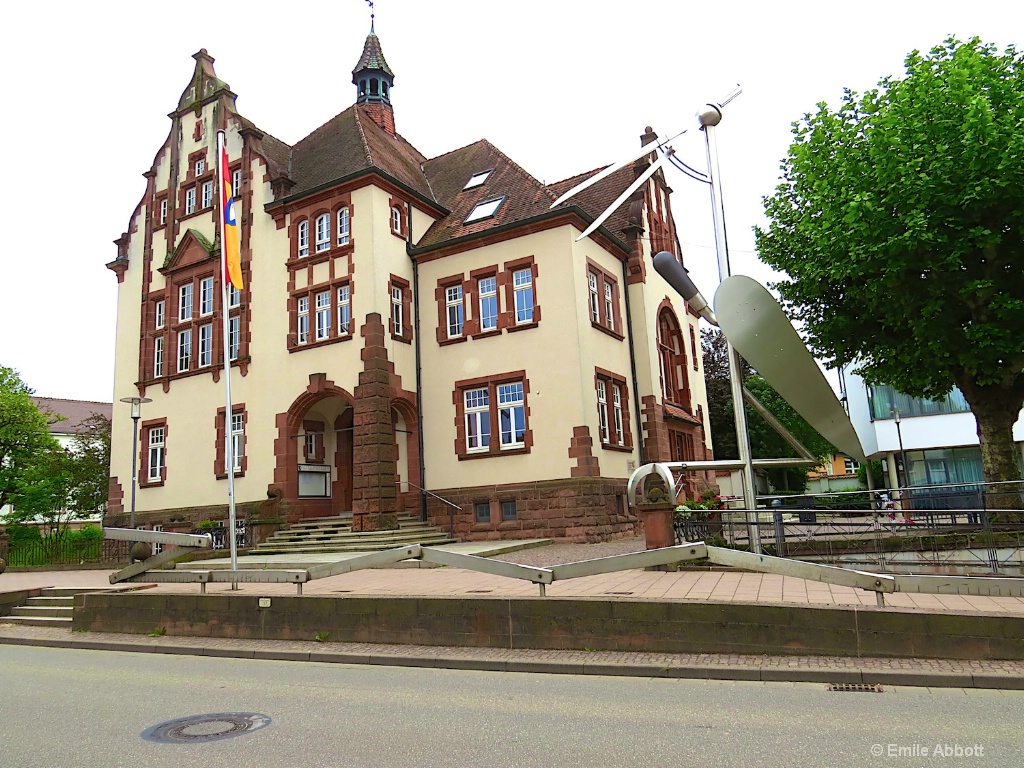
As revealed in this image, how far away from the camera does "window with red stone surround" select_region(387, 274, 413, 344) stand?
24422mm

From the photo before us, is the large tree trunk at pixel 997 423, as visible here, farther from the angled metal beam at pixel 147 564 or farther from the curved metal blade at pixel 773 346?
the angled metal beam at pixel 147 564

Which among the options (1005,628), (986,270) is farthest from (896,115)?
(1005,628)

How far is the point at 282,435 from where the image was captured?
80.6 feet

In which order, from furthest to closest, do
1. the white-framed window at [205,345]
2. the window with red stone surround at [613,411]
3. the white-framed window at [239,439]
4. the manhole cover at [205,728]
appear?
the white-framed window at [205,345] → the white-framed window at [239,439] → the window with red stone surround at [613,411] → the manhole cover at [205,728]

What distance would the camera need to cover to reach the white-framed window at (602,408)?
2338 centimetres

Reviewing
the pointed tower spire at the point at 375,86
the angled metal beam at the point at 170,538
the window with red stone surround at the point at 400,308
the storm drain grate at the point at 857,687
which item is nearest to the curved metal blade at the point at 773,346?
the storm drain grate at the point at 857,687

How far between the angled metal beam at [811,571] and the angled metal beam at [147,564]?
881cm

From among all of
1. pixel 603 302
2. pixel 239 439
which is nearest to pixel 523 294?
pixel 603 302

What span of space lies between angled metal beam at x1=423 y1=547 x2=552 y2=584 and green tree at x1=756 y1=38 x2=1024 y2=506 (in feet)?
36.0

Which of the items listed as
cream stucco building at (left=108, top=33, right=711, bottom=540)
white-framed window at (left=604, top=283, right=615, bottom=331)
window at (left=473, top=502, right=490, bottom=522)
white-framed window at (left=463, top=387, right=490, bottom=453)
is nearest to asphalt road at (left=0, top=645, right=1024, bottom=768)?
cream stucco building at (left=108, top=33, right=711, bottom=540)

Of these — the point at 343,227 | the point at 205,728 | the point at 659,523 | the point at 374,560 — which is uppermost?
the point at 343,227

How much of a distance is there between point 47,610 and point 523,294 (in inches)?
578

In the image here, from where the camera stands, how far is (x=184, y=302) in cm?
2848

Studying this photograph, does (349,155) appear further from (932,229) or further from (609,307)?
(932,229)
